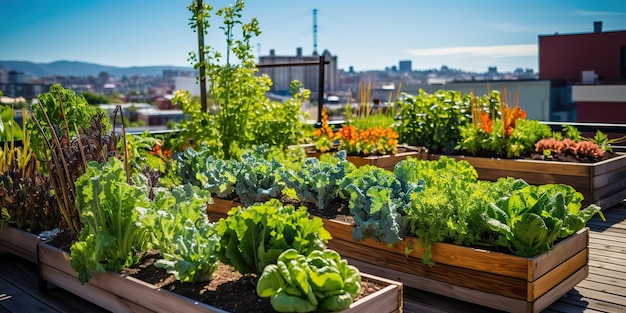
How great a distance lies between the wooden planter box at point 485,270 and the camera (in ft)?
9.29

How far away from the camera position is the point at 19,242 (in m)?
3.80

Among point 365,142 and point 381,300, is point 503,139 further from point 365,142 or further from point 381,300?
point 381,300

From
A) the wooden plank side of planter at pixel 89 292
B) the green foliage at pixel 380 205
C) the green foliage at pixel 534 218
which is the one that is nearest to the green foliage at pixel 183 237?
the wooden plank side of planter at pixel 89 292

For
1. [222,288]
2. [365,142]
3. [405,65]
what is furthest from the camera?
[405,65]

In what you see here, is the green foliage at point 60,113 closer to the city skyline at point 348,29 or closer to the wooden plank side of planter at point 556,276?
the wooden plank side of planter at point 556,276

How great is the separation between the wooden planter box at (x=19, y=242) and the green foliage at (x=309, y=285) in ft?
6.35

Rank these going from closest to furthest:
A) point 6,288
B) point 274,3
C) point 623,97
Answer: point 6,288 < point 623,97 < point 274,3

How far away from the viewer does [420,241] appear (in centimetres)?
308

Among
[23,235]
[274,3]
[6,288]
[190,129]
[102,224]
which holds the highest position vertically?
[274,3]

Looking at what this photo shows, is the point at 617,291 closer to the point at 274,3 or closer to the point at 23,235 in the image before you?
the point at 23,235

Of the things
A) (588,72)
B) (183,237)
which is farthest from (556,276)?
(588,72)

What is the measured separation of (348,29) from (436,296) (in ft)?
373

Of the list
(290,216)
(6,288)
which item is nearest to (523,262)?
(290,216)

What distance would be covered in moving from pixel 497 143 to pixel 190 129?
271cm
